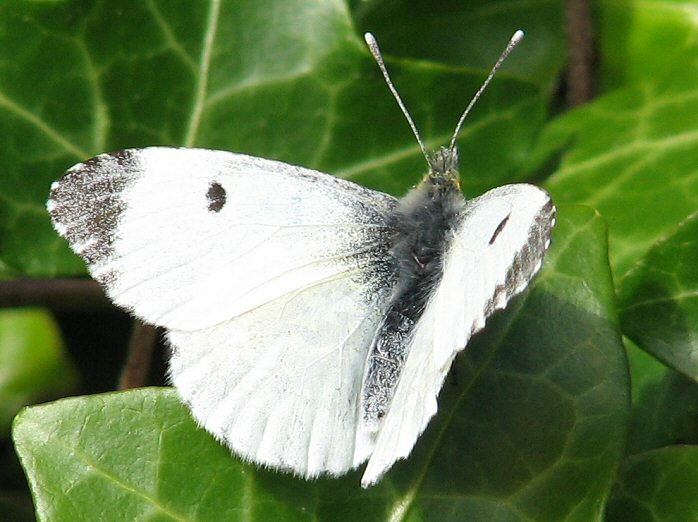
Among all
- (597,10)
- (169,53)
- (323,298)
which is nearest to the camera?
(323,298)

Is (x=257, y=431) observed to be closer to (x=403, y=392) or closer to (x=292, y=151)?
(x=403, y=392)

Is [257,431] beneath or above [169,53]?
beneath

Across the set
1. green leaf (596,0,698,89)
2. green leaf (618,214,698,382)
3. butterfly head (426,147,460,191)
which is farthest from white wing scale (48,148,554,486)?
green leaf (596,0,698,89)

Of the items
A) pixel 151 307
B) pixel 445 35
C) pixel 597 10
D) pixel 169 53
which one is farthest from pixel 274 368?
pixel 597 10

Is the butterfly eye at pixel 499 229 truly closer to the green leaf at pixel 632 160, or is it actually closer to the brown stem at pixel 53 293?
the green leaf at pixel 632 160

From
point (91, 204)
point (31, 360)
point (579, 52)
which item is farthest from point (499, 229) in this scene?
point (31, 360)

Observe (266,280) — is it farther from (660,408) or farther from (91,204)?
(660,408)
